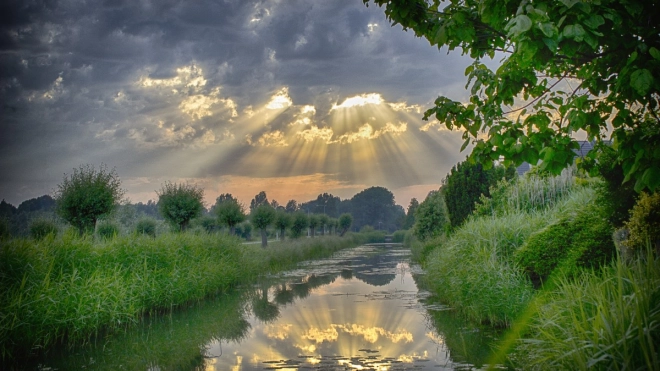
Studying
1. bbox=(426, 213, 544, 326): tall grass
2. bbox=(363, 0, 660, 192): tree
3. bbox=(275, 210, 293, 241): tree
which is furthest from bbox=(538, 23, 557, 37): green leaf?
bbox=(275, 210, 293, 241): tree

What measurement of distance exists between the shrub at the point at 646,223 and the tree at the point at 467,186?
1222 centimetres

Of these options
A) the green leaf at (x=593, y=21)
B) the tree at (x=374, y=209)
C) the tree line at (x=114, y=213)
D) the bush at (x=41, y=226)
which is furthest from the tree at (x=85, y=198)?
the tree at (x=374, y=209)

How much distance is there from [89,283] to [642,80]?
9.89 m

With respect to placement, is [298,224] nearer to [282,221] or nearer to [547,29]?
[282,221]

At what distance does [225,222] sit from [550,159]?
24.7 meters

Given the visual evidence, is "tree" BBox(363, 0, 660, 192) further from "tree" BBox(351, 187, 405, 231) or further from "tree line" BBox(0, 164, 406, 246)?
"tree" BBox(351, 187, 405, 231)

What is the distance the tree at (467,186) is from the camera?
1878 centimetres

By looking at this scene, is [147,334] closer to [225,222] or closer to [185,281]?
[185,281]

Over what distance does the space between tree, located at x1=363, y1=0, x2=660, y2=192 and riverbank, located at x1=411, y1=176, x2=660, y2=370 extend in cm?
113

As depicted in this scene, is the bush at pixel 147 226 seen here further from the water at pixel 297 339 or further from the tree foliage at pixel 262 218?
the water at pixel 297 339

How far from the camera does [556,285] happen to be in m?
7.37

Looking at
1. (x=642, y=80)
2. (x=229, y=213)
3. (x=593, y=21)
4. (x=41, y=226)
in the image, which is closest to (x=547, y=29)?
(x=593, y=21)

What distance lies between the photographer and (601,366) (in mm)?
3764

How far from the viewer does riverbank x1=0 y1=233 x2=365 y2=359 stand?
7.76m
